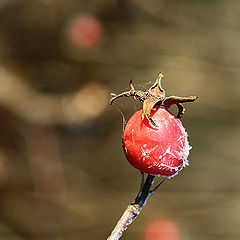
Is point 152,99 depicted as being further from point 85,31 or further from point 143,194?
point 85,31

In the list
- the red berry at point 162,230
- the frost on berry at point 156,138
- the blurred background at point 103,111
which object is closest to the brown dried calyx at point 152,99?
the frost on berry at point 156,138

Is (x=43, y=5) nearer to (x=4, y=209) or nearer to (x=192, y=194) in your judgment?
(x=4, y=209)

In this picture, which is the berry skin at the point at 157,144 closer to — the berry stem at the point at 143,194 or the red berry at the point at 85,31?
the berry stem at the point at 143,194

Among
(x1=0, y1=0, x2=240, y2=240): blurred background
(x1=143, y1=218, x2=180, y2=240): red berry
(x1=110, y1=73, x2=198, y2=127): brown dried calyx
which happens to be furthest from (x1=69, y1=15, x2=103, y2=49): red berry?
(x1=110, y1=73, x2=198, y2=127): brown dried calyx

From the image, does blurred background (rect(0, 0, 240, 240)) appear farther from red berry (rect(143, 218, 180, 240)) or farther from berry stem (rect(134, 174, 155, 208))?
berry stem (rect(134, 174, 155, 208))

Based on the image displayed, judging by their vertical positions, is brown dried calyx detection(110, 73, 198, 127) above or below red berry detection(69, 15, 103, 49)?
below

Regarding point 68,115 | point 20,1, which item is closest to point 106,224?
point 68,115
